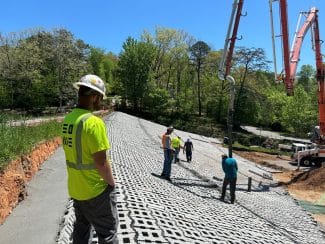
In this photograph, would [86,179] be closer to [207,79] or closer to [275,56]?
[275,56]

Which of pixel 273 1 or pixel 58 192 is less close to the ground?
pixel 273 1

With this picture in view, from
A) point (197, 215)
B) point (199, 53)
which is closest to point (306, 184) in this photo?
point (197, 215)

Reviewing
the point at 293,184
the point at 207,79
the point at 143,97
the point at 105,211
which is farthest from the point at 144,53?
the point at 105,211

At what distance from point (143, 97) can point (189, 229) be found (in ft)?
175

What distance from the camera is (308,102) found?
63.3 m

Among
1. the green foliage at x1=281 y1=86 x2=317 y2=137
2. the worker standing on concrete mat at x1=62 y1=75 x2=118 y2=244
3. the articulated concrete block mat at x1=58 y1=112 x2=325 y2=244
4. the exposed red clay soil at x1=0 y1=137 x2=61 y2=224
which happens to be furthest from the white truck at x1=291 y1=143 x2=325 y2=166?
the worker standing on concrete mat at x1=62 y1=75 x2=118 y2=244

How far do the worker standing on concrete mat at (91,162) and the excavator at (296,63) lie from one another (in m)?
13.9

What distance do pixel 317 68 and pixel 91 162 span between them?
26274mm

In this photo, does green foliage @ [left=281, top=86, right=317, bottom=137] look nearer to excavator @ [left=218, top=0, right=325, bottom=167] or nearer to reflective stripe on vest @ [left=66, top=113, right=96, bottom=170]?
excavator @ [left=218, top=0, right=325, bottom=167]

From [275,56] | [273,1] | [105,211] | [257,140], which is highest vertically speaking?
[273,1]

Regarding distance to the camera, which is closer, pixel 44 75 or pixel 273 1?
pixel 273 1

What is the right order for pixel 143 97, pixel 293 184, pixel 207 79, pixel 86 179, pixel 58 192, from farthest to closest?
pixel 207 79, pixel 143 97, pixel 293 184, pixel 58 192, pixel 86 179

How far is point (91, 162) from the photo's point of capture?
4117 millimetres

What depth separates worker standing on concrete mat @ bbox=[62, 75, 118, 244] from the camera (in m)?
4.00
